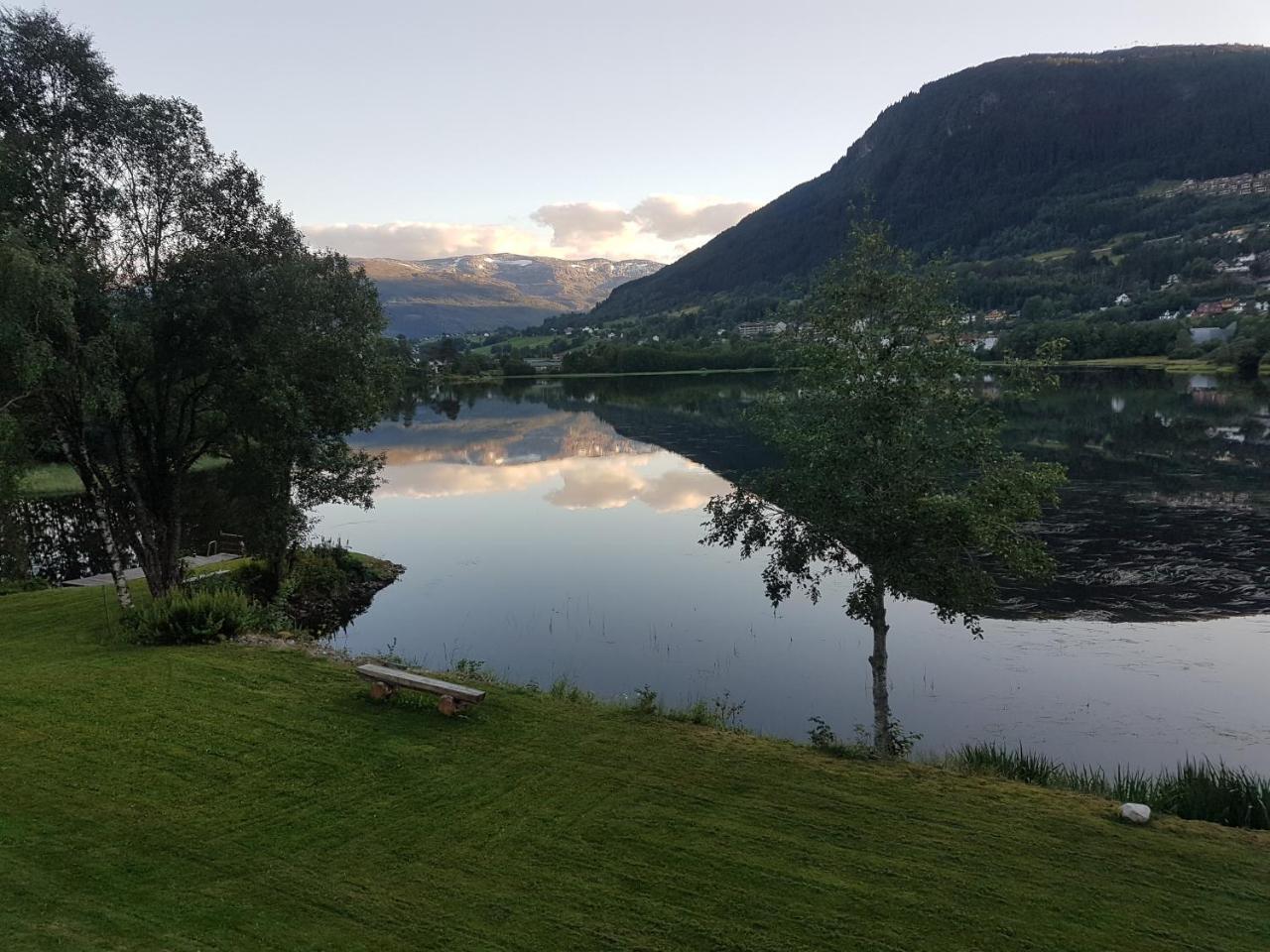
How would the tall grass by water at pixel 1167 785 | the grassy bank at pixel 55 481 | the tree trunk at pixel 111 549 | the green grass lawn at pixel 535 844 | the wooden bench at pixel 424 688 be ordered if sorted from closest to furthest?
the green grass lawn at pixel 535 844 → the tall grass by water at pixel 1167 785 → the wooden bench at pixel 424 688 → the tree trunk at pixel 111 549 → the grassy bank at pixel 55 481

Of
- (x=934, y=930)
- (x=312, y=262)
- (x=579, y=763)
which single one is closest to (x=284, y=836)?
(x=579, y=763)

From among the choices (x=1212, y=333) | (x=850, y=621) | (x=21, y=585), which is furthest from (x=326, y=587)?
(x=1212, y=333)

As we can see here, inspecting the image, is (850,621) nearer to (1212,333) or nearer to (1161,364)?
(1161,364)

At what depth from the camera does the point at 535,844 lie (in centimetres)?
955

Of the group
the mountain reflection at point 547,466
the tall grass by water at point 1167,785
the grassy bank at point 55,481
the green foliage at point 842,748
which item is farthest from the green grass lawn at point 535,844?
the grassy bank at point 55,481

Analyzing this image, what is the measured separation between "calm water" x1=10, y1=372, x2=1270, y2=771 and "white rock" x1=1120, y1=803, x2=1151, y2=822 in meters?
5.93

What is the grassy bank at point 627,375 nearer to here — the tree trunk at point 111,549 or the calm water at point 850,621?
the calm water at point 850,621

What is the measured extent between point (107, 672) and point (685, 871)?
1284 cm

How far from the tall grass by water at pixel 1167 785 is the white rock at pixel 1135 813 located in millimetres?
1327

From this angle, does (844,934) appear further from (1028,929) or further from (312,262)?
(312,262)

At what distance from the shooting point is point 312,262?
21.7 meters

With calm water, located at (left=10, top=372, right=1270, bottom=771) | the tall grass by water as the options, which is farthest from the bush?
the tall grass by water

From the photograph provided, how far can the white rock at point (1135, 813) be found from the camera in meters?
10.3

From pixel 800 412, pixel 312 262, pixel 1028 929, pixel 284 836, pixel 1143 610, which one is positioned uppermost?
pixel 312 262
